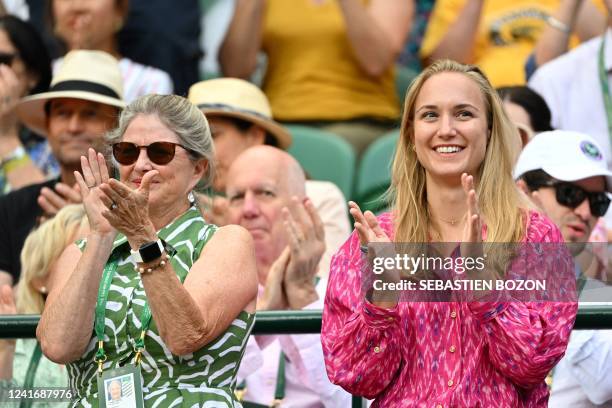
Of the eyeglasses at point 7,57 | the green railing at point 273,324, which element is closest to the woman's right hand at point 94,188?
the green railing at point 273,324

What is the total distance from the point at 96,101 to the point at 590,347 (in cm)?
262

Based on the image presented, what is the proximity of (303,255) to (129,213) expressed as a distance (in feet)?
4.24

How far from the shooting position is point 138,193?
3.48m

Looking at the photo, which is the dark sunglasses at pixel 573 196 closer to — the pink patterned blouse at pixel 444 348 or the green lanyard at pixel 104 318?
the pink patterned blouse at pixel 444 348

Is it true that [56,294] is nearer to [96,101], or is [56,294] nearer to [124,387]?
[124,387]

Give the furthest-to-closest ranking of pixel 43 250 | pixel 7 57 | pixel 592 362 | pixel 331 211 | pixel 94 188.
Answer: pixel 7 57, pixel 331 211, pixel 43 250, pixel 592 362, pixel 94 188

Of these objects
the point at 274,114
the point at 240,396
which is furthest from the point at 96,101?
the point at 240,396

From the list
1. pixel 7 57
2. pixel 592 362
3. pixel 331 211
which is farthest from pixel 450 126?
pixel 7 57

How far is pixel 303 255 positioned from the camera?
4660mm

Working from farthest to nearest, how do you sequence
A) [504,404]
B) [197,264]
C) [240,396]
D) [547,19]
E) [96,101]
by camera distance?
[547,19]
[96,101]
[240,396]
[197,264]
[504,404]

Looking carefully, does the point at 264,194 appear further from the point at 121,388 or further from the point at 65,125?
the point at 121,388

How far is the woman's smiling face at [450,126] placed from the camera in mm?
3811

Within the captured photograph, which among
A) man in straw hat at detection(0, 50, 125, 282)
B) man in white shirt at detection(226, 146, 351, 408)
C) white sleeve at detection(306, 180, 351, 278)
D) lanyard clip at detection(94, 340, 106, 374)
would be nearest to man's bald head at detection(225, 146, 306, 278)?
man in white shirt at detection(226, 146, 351, 408)

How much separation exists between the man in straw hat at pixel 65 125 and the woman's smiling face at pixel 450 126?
1844mm
